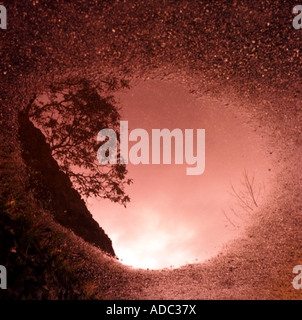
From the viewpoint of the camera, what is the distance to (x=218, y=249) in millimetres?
3395

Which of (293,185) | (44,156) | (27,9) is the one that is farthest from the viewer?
(44,156)

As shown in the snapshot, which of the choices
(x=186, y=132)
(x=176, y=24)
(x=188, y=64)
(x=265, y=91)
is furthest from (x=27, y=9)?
(x=265, y=91)

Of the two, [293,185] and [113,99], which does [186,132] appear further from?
[293,185]

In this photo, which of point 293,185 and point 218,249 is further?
point 218,249

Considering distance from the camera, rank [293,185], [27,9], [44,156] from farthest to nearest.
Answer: [44,156] → [293,185] → [27,9]

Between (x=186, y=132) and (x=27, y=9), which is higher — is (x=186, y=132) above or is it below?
below

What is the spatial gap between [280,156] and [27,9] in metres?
3.68

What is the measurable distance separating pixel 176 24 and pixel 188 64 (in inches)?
19.2

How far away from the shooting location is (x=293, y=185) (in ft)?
10.2

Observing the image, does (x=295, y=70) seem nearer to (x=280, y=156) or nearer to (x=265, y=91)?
(x=265, y=91)

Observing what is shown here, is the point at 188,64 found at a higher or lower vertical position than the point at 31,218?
higher

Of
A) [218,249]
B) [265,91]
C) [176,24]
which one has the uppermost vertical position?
[176,24]

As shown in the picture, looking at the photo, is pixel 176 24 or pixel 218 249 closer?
pixel 176 24
